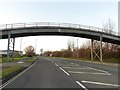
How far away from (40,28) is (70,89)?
37949 mm

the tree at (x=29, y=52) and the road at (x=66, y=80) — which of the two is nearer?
the road at (x=66, y=80)

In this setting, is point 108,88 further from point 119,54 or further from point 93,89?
point 119,54

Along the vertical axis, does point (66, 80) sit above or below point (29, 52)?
below

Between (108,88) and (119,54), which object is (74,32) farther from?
(108,88)

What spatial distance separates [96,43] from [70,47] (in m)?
58.5

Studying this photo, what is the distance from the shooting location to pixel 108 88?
1049cm

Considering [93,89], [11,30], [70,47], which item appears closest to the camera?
[93,89]

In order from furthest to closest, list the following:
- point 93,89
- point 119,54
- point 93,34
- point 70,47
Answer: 1. point 70,47
2. point 119,54
3. point 93,34
4. point 93,89

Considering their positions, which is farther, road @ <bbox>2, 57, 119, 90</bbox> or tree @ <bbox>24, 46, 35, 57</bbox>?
tree @ <bbox>24, 46, 35, 57</bbox>

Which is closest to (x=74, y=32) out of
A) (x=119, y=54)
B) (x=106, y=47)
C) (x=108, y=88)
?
(x=119, y=54)

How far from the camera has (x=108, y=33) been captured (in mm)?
51406

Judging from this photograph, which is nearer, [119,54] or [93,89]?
[93,89]

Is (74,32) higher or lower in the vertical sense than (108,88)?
higher

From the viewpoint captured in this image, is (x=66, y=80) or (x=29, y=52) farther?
(x=29, y=52)
